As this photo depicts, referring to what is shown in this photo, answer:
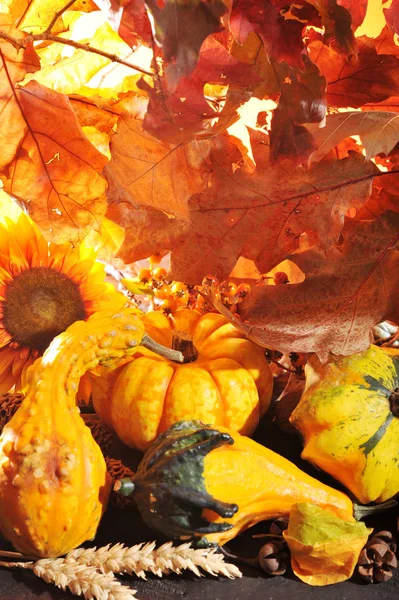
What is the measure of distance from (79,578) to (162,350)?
26cm

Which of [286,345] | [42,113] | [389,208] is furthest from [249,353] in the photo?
[42,113]

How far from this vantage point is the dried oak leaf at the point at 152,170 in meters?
0.65

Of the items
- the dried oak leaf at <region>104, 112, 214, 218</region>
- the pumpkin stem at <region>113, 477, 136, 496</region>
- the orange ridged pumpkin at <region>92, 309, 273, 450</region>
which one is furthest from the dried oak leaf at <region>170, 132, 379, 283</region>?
the pumpkin stem at <region>113, 477, 136, 496</region>

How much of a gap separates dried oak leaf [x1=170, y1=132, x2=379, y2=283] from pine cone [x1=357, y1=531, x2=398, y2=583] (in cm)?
29

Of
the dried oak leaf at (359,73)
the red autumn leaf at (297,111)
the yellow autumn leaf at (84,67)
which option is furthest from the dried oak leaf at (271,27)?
the yellow autumn leaf at (84,67)

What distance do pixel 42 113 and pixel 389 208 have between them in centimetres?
38

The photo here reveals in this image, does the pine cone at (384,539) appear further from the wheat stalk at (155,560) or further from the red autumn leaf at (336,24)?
the red autumn leaf at (336,24)

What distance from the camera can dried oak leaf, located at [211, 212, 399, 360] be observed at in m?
0.69

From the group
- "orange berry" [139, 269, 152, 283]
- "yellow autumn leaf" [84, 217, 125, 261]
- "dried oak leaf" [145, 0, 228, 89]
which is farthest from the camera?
"orange berry" [139, 269, 152, 283]

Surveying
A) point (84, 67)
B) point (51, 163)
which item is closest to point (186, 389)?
point (51, 163)

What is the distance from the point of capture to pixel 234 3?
0.49m

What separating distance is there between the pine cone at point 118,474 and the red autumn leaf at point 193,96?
0.37 metres

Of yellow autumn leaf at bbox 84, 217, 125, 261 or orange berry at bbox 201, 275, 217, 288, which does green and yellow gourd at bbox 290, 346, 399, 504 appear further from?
yellow autumn leaf at bbox 84, 217, 125, 261

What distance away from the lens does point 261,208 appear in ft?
2.29
